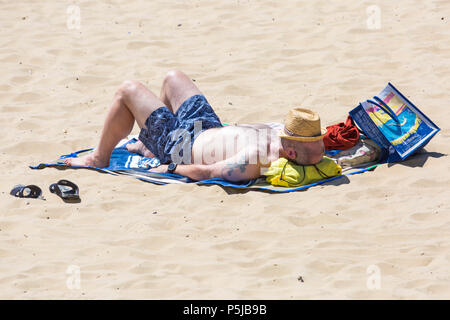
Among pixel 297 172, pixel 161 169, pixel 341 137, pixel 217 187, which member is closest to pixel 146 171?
pixel 161 169

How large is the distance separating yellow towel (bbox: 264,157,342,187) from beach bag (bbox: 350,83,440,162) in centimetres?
48

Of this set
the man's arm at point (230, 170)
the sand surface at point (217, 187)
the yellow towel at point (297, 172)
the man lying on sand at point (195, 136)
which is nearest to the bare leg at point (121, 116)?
the man lying on sand at point (195, 136)

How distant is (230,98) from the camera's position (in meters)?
7.56

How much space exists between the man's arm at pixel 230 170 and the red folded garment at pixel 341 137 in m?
0.70

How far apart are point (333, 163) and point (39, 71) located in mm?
3920

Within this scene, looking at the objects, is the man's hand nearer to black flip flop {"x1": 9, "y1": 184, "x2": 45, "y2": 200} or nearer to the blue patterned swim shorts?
the blue patterned swim shorts

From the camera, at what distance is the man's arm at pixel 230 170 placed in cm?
572

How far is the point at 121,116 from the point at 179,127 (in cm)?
48

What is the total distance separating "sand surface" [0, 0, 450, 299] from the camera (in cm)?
426

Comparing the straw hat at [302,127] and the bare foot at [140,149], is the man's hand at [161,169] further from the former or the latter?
the straw hat at [302,127]

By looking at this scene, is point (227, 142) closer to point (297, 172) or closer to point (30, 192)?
point (297, 172)

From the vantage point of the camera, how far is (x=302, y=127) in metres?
5.60

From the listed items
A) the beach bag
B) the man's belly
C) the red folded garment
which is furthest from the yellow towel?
the beach bag

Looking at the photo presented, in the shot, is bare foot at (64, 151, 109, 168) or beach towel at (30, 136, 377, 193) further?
bare foot at (64, 151, 109, 168)
